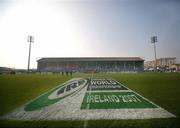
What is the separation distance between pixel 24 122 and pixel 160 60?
16074cm

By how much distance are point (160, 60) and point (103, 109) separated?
15772 centimetres

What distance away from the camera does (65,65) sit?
78188 mm

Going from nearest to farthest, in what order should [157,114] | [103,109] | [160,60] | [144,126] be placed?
A: [144,126]
[157,114]
[103,109]
[160,60]

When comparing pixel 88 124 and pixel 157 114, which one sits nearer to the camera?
pixel 88 124

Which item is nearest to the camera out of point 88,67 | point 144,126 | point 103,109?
point 144,126

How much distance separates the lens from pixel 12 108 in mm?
7754

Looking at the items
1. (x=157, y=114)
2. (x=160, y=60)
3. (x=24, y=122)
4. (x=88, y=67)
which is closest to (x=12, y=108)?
(x=24, y=122)

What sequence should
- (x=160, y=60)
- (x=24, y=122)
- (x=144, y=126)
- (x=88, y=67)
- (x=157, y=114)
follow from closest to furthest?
1. (x=144, y=126)
2. (x=24, y=122)
3. (x=157, y=114)
4. (x=88, y=67)
5. (x=160, y=60)

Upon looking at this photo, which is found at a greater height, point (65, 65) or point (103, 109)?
point (65, 65)

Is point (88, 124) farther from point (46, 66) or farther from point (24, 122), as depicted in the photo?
point (46, 66)

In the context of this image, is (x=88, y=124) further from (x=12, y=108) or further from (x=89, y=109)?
(x=12, y=108)

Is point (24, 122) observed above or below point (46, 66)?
below


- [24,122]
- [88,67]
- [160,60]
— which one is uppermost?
[160,60]

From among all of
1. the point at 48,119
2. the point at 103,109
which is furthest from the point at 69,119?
the point at 103,109
